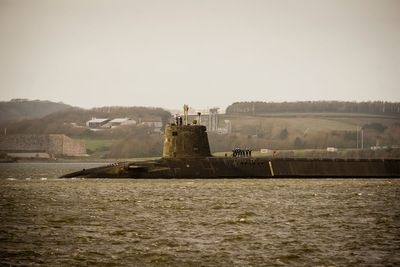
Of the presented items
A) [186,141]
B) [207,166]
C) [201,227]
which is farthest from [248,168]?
[201,227]

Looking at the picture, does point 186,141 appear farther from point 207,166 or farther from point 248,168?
point 248,168

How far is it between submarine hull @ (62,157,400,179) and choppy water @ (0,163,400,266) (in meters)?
10.4

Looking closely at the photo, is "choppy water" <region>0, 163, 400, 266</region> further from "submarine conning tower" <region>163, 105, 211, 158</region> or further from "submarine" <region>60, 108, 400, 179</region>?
"submarine conning tower" <region>163, 105, 211, 158</region>

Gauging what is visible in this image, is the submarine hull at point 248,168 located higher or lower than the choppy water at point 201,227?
higher

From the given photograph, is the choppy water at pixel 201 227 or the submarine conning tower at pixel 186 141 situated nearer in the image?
the choppy water at pixel 201 227

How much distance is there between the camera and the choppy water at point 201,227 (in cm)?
3222

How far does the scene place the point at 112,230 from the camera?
39875mm

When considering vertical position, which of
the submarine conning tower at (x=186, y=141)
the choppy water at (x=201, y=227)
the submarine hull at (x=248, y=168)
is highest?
the submarine conning tower at (x=186, y=141)

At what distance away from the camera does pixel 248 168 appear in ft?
267

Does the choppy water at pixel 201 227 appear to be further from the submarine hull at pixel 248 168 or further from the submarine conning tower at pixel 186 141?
the submarine conning tower at pixel 186 141

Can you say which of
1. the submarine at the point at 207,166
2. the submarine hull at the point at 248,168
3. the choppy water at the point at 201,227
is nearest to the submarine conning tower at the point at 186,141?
the submarine at the point at 207,166

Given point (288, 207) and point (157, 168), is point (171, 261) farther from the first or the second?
point (157, 168)

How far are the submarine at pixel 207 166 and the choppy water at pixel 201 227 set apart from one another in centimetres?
1058

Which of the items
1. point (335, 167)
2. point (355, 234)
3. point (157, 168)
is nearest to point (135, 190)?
point (157, 168)
